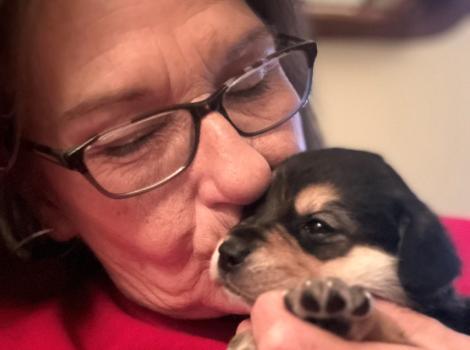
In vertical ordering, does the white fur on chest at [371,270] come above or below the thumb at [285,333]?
below

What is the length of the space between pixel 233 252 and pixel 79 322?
41 cm

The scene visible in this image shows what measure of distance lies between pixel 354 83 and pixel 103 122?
201cm

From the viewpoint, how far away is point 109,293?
147 centimetres

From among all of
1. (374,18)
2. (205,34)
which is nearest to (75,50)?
(205,34)

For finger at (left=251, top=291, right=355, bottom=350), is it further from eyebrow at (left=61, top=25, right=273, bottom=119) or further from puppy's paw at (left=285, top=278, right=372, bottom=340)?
eyebrow at (left=61, top=25, right=273, bottom=119)

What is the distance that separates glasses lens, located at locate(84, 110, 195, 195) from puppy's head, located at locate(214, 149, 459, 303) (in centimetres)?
16

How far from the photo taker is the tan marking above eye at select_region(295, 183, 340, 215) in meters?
1.23

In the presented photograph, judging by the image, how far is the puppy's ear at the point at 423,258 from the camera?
3.91 feet

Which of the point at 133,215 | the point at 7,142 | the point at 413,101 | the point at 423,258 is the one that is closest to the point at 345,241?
the point at 423,258

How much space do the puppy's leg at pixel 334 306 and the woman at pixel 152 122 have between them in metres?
0.21

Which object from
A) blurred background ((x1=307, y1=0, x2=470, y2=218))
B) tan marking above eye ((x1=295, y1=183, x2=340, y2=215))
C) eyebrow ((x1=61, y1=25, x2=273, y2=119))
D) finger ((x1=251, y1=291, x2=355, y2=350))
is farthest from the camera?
blurred background ((x1=307, y1=0, x2=470, y2=218))

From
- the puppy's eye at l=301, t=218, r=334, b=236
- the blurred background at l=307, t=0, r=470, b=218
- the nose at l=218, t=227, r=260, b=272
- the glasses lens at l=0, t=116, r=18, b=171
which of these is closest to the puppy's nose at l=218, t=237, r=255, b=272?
the nose at l=218, t=227, r=260, b=272

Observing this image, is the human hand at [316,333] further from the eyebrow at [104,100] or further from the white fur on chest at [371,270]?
the eyebrow at [104,100]

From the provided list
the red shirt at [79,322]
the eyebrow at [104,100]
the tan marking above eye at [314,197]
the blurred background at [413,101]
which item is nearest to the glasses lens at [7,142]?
the eyebrow at [104,100]
